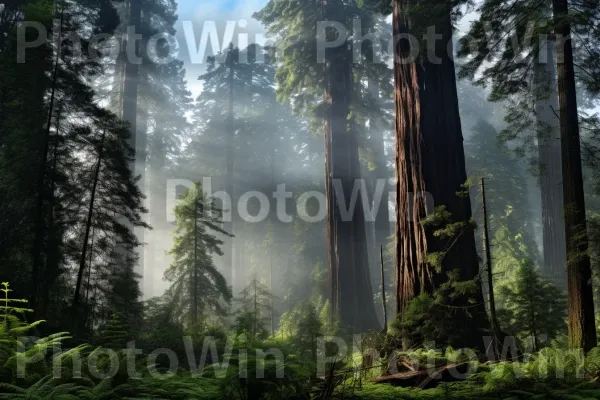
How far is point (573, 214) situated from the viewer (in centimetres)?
702

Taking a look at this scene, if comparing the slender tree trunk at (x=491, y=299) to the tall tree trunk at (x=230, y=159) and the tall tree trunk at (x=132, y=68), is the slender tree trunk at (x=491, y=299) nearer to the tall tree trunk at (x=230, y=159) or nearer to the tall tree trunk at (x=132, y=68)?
the tall tree trunk at (x=132, y=68)

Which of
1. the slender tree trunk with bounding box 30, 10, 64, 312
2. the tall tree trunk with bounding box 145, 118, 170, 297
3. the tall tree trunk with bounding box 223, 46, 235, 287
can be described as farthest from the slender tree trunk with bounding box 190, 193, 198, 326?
the tall tree trunk with bounding box 223, 46, 235, 287

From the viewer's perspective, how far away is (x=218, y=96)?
3603 centimetres

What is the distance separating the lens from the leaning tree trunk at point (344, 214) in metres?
16.2

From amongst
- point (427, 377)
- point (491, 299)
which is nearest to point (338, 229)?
point (491, 299)

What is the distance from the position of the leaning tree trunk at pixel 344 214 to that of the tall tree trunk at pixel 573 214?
352 inches

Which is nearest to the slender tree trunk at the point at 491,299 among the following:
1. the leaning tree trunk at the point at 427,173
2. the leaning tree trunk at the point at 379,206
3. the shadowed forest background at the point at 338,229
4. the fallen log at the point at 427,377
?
the shadowed forest background at the point at 338,229

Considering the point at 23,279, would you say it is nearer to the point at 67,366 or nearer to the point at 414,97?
the point at 67,366

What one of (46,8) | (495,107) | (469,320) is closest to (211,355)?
(469,320)

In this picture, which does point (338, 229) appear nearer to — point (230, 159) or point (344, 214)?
point (344, 214)

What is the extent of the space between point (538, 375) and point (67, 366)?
4617 mm

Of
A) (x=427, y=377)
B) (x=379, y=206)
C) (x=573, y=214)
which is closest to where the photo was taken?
(x=427, y=377)

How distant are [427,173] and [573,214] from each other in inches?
88.6

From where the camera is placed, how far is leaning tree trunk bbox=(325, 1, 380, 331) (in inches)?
640
